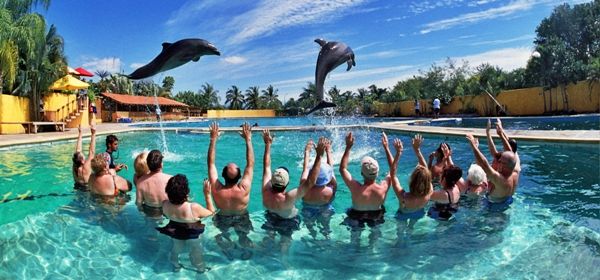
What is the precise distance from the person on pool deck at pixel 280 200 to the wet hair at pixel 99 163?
2266mm

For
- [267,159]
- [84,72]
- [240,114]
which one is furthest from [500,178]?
[240,114]

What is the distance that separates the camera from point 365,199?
4.46 metres

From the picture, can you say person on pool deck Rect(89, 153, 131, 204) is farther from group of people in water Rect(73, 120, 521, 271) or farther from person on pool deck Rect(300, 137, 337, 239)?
person on pool deck Rect(300, 137, 337, 239)

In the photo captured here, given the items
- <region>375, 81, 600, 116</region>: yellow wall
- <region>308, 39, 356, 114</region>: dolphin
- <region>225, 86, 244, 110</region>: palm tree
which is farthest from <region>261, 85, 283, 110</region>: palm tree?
<region>308, 39, 356, 114</region>: dolphin

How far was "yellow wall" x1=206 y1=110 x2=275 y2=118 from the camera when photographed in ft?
196

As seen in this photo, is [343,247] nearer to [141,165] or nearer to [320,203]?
[320,203]

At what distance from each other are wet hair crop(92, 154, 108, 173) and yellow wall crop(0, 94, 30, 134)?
56.4ft

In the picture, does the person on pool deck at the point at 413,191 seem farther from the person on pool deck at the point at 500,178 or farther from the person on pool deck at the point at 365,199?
the person on pool deck at the point at 500,178

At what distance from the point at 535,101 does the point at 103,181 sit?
111 ft

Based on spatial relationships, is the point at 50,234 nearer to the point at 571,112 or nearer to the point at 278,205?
the point at 278,205

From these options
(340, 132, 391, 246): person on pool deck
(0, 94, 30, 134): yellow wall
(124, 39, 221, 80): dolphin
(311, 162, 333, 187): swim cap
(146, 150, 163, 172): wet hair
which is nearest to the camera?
(340, 132, 391, 246): person on pool deck

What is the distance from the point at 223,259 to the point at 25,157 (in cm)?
1069

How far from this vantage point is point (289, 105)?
7169cm

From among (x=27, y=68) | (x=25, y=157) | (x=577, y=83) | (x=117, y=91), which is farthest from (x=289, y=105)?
(x=25, y=157)
